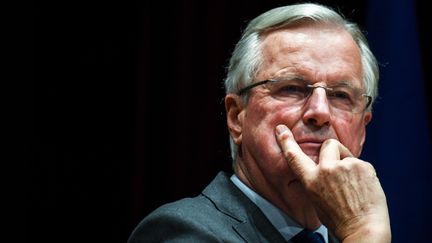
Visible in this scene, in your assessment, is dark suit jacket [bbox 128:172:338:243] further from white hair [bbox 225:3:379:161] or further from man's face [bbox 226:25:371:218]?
white hair [bbox 225:3:379:161]

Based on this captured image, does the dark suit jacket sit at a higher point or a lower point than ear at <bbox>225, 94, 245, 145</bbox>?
lower

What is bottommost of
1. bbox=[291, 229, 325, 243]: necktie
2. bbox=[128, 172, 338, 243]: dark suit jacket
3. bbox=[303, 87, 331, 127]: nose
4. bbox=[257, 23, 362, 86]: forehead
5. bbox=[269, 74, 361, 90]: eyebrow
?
bbox=[291, 229, 325, 243]: necktie

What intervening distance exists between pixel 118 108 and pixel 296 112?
1081 mm

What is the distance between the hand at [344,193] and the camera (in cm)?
157

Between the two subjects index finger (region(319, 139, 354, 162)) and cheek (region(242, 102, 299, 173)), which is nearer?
index finger (region(319, 139, 354, 162))

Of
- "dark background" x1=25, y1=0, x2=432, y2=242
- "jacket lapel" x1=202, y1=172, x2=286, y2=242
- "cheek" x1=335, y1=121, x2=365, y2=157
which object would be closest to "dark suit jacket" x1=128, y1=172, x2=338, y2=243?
"jacket lapel" x1=202, y1=172, x2=286, y2=242

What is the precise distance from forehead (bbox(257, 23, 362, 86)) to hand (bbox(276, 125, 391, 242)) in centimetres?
30

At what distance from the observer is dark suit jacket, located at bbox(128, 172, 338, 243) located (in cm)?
164

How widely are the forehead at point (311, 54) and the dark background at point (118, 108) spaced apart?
809 millimetres

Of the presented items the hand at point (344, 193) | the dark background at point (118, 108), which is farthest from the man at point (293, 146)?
the dark background at point (118, 108)

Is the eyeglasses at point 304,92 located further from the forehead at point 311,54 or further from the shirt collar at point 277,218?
the shirt collar at point 277,218

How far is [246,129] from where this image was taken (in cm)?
197

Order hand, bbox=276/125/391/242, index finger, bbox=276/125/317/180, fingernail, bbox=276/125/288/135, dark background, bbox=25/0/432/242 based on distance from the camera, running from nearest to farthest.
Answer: hand, bbox=276/125/391/242, index finger, bbox=276/125/317/180, fingernail, bbox=276/125/288/135, dark background, bbox=25/0/432/242

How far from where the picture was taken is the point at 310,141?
5.97 ft
